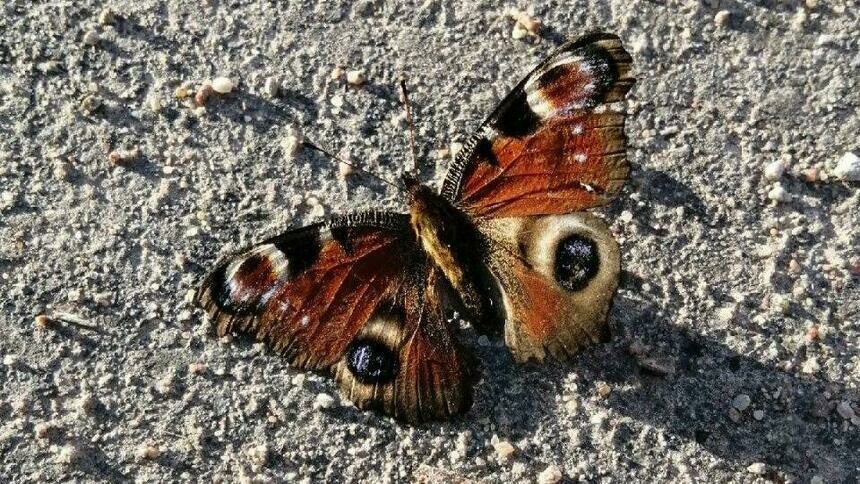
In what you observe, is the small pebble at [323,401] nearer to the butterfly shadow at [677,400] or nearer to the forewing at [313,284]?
the forewing at [313,284]

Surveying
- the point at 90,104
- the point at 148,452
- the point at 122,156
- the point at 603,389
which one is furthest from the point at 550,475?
the point at 90,104

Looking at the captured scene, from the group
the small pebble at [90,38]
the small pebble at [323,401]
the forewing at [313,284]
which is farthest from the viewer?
the small pebble at [90,38]

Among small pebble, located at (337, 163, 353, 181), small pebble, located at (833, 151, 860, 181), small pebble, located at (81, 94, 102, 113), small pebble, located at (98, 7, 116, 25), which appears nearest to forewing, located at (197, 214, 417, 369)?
small pebble, located at (337, 163, 353, 181)

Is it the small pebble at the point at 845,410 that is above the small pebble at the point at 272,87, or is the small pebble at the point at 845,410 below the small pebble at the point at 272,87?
below

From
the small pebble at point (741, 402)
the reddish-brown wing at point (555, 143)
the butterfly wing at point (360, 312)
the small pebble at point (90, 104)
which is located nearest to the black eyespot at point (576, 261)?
the reddish-brown wing at point (555, 143)

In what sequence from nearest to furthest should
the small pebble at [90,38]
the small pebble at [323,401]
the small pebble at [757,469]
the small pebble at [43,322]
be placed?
the small pebble at [757,469] < the small pebble at [323,401] < the small pebble at [43,322] < the small pebble at [90,38]

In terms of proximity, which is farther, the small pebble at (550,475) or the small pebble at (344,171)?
the small pebble at (344,171)

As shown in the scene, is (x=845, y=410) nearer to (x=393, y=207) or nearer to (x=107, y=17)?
(x=393, y=207)

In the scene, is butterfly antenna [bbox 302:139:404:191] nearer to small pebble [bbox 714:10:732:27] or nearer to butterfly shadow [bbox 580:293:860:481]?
butterfly shadow [bbox 580:293:860:481]

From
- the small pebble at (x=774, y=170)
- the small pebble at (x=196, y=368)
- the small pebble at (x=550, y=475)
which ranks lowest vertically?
the small pebble at (x=550, y=475)
